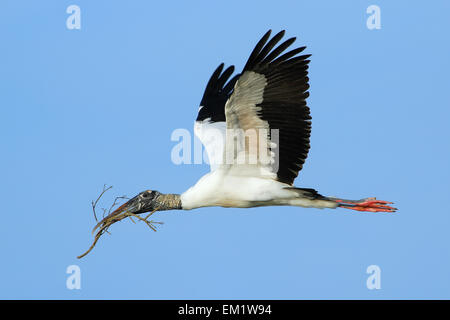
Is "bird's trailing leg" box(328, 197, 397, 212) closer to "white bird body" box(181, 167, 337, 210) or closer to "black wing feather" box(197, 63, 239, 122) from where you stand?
"white bird body" box(181, 167, 337, 210)

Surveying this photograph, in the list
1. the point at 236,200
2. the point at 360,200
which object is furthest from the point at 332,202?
the point at 236,200

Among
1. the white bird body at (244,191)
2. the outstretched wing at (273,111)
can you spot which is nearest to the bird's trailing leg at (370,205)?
the white bird body at (244,191)

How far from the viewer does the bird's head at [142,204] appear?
11.8 meters

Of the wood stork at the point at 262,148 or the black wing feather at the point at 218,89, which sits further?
the black wing feather at the point at 218,89

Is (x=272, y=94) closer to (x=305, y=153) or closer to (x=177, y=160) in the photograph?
(x=305, y=153)

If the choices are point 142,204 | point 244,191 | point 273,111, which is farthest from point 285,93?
point 142,204

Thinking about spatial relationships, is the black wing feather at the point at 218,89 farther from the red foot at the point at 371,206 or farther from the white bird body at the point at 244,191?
the red foot at the point at 371,206

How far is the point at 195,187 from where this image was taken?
1146cm

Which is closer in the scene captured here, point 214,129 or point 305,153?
point 305,153

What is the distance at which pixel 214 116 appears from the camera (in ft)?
42.8

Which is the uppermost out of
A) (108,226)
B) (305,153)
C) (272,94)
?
(272,94)

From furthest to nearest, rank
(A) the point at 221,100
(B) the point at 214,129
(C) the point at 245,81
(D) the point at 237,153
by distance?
(A) the point at 221,100 → (B) the point at 214,129 → (D) the point at 237,153 → (C) the point at 245,81

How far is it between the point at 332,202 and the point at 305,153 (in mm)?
889

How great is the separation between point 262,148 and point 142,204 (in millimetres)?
2103
